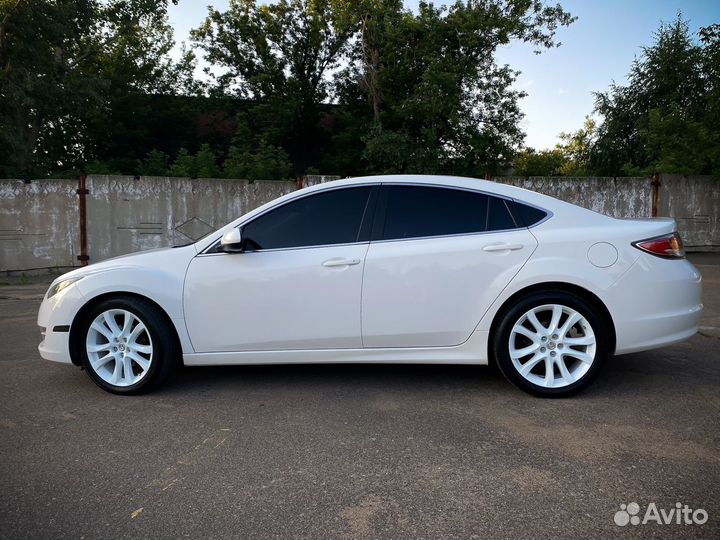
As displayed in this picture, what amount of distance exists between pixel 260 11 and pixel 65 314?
2683 cm

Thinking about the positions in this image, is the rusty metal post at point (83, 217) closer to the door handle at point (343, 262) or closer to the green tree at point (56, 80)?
the green tree at point (56, 80)

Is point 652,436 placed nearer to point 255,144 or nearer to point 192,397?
point 192,397

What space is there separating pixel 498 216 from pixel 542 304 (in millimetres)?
717

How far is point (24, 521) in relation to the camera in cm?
263

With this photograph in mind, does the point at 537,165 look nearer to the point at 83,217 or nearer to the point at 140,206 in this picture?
the point at 140,206

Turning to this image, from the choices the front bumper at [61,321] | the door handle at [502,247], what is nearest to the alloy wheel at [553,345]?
the door handle at [502,247]

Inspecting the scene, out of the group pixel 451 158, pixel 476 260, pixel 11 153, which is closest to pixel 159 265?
pixel 476 260

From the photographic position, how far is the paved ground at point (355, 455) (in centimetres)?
260

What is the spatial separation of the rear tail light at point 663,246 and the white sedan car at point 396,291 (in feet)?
0.03

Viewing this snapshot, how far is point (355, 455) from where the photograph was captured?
328 centimetres

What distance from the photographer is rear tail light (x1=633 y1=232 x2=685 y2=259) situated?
4.17 metres

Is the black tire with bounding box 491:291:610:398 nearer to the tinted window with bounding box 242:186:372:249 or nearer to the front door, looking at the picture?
the front door

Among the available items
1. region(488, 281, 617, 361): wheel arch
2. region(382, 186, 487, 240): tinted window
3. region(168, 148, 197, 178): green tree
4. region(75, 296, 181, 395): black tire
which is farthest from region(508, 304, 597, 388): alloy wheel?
region(168, 148, 197, 178): green tree

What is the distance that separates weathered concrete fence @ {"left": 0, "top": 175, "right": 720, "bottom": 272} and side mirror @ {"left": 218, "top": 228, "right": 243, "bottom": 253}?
8.93 metres
